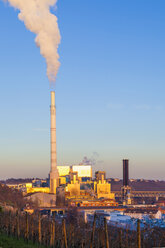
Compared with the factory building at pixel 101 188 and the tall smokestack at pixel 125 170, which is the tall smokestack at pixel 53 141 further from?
the tall smokestack at pixel 125 170

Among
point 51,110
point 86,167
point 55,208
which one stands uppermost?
point 51,110

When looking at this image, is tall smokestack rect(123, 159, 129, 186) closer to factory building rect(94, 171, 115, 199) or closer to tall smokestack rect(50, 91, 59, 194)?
factory building rect(94, 171, 115, 199)

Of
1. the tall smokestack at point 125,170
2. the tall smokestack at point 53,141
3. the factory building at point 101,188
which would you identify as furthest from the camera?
the tall smokestack at point 125,170

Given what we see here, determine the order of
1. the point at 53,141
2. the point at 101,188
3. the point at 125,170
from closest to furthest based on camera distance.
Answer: the point at 53,141 < the point at 101,188 < the point at 125,170

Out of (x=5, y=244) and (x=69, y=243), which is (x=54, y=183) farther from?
(x=5, y=244)

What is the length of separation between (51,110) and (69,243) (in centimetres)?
7653

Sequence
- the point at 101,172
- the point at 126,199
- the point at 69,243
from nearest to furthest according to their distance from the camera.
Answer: the point at 69,243 → the point at 126,199 → the point at 101,172

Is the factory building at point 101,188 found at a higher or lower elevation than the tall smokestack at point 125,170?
lower

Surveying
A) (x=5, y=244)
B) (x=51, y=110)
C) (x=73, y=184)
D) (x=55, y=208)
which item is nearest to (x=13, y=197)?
(x=55, y=208)

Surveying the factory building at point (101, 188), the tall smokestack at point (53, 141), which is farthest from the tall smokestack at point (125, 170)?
the tall smokestack at point (53, 141)

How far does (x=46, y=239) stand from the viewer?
32.2 m

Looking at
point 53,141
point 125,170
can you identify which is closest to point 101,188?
point 125,170

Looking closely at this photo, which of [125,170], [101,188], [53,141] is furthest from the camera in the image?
[125,170]

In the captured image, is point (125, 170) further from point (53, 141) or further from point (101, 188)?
point (53, 141)
